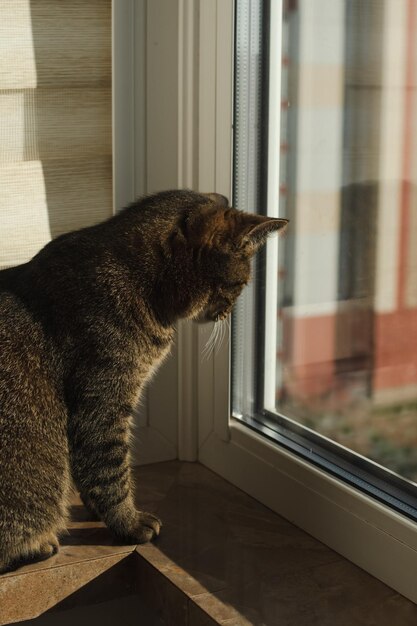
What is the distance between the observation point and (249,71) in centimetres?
194

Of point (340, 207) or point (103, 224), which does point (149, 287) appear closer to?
point (103, 224)

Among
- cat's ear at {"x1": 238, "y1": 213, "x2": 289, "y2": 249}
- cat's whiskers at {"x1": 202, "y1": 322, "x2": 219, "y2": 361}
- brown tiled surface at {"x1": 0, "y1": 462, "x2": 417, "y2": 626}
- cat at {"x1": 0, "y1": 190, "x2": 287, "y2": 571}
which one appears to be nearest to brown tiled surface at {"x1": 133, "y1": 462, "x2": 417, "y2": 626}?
brown tiled surface at {"x1": 0, "y1": 462, "x2": 417, "y2": 626}

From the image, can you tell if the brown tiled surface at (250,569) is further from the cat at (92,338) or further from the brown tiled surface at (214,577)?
the cat at (92,338)

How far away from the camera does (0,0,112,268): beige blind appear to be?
1.97 m

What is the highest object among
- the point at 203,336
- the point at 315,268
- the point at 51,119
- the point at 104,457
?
the point at 51,119

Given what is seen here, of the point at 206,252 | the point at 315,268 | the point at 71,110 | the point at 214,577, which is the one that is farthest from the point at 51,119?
the point at 214,577

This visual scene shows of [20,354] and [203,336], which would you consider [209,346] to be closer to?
A: [203,336]

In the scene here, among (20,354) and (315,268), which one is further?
(315,268)

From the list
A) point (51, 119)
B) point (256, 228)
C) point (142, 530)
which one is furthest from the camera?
point (51, 119)

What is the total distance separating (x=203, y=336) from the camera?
7.04ft

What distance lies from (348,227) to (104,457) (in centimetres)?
59

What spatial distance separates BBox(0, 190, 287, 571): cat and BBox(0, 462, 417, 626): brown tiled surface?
7 centimetres

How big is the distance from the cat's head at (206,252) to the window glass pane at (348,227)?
161 mm

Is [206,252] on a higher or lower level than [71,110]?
lower
